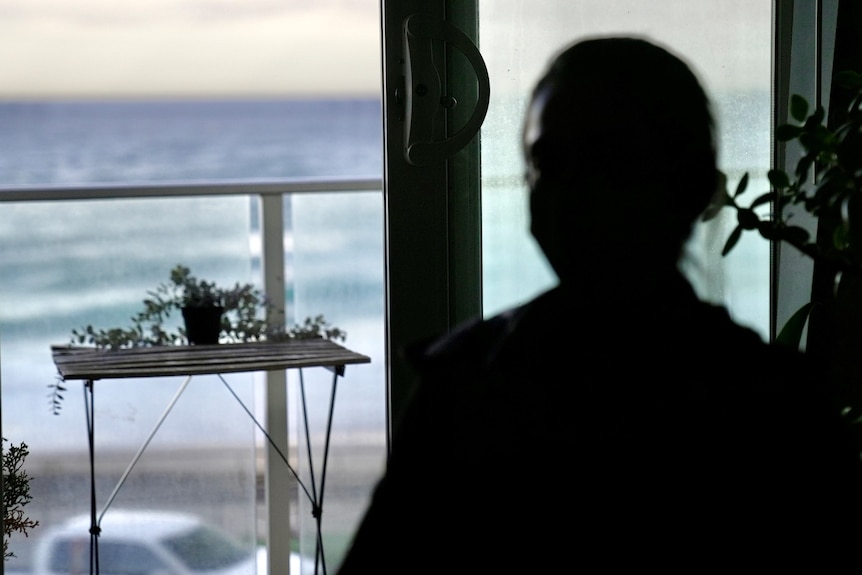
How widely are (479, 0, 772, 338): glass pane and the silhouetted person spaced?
66 cm

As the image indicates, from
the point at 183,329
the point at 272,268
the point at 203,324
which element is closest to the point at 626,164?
the point at 203,324

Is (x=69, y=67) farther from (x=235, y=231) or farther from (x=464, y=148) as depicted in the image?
(x=464, y=148)

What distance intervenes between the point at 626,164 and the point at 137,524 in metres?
2.35

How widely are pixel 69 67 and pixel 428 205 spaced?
8408 mm

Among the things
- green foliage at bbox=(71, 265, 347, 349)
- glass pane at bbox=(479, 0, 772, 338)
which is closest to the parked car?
green foliage at bbox=(71, 265, 347, 349)

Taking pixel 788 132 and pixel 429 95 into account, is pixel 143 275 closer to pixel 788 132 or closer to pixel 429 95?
pixel 429 95

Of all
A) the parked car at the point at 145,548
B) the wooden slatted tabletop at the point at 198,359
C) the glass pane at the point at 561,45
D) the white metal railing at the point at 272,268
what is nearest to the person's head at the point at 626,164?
the glass pane at the point at 561,45

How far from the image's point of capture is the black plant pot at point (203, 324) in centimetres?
246

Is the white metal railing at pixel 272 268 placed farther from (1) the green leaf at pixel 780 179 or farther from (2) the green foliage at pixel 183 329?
(1) the green leaf at pixel 780 179

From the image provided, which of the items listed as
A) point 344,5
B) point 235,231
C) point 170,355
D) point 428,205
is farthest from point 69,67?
point 428,205

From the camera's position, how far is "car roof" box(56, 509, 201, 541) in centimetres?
269

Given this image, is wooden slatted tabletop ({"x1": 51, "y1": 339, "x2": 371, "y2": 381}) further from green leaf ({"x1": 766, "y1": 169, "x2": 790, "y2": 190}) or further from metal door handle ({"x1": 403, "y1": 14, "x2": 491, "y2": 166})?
green leaf ({"x1": 766, "y1": 169, "x2": 790, "y2": 190})

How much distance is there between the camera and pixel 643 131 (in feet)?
2.31

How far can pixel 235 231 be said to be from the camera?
2883 mm
